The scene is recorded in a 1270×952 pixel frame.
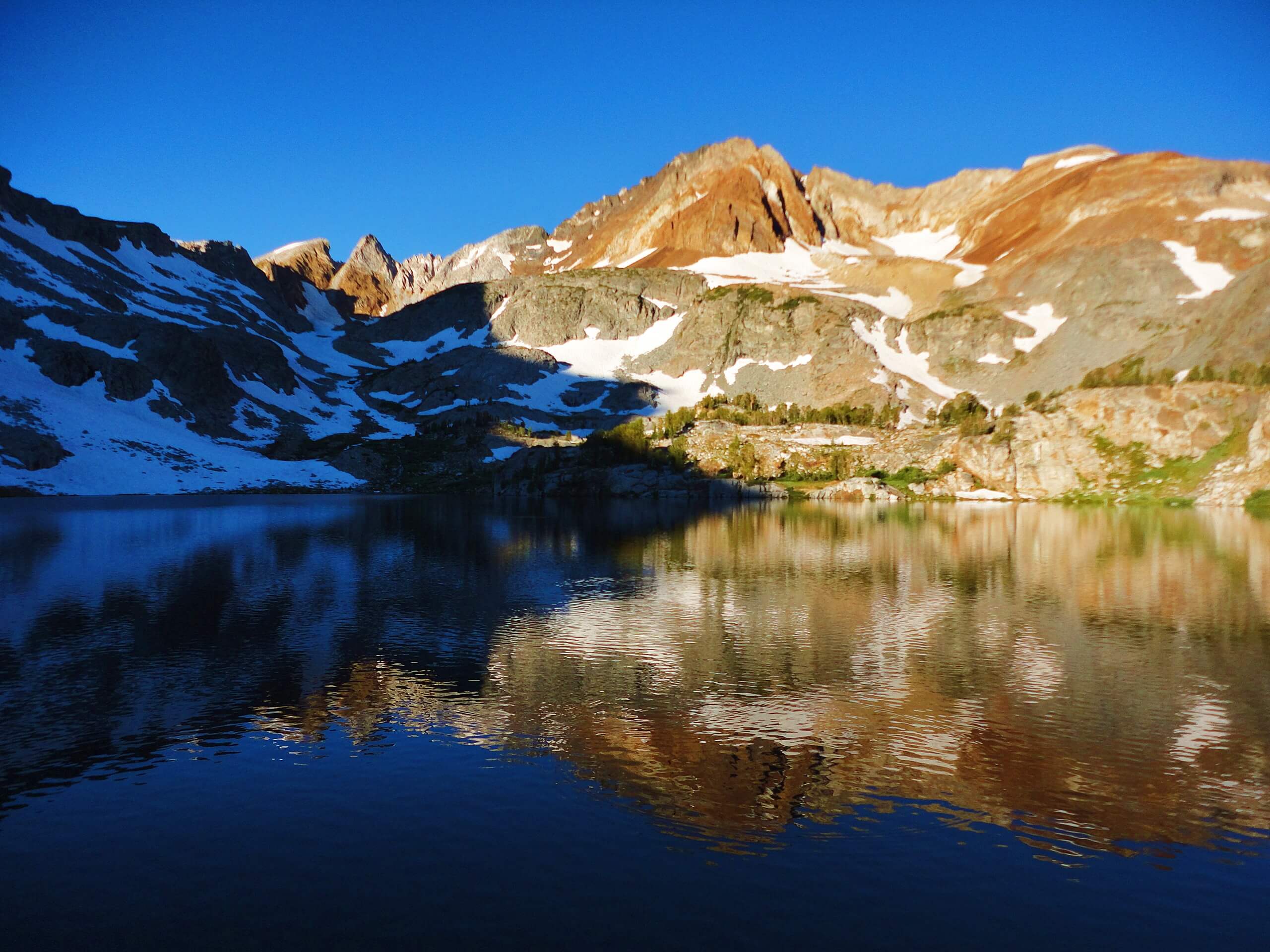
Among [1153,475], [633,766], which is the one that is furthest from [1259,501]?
[633,766]

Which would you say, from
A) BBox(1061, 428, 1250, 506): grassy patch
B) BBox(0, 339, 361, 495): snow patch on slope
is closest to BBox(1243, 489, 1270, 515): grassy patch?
BBox(1061, 428, 1250, 506): grassy patch

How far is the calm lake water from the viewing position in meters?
14.2

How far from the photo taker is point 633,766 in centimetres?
2086

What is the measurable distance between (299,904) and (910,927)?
35.3 ft

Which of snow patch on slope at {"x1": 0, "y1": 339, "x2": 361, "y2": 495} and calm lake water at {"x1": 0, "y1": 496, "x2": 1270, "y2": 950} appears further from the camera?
snow patch on slope at {"x1": 0, "y1": 339, "x2": 361, "y2": 495}

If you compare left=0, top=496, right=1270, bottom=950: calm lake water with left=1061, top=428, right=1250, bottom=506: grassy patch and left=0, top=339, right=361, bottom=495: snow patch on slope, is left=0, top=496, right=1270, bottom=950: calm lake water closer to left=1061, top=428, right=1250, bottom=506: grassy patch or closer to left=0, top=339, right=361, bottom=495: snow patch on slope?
left=1061, top=428, right=1250, bottom=506: grassy patch

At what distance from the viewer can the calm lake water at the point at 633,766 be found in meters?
14.2

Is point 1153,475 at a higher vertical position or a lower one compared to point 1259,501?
higher

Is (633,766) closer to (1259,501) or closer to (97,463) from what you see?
(1259,501)

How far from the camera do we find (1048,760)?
2130 cm

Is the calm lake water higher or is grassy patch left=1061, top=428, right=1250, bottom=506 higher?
grassy patch left=1061, top=428, right=1250, bottom=506

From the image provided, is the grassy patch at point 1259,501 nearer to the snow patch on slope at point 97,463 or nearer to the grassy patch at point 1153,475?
the grassy patch at point 1153,475

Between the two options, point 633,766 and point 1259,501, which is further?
point 1259,501

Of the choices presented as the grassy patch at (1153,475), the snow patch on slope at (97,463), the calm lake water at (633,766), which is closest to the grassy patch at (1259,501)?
the grassy patch at (1153,475)
